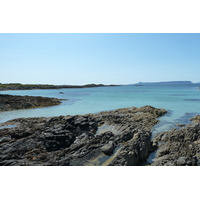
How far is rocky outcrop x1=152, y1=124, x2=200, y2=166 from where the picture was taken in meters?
7.51

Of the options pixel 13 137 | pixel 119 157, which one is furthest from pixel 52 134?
pixel 119 157

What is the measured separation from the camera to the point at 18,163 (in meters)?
7.83

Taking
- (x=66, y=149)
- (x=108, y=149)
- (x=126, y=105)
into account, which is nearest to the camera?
(x=108, y=149)

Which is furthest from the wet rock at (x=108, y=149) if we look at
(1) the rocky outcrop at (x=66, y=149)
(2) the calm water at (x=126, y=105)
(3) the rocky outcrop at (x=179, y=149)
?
(2) the calm water at (x=126, y=105)

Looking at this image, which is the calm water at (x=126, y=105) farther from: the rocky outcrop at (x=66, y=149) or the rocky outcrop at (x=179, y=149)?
the rocky outcrop at (x=66, y=149)

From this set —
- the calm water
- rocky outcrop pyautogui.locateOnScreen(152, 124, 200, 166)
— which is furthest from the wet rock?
the calm water

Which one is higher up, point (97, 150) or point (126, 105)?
point (126, 105)

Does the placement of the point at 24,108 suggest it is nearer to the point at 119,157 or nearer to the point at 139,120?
the point at 139,120

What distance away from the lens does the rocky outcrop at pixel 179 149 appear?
24.6 ft

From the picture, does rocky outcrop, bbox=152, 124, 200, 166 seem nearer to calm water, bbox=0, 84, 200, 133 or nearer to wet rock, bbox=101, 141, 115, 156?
wet rock, bbox=101, 141, 115, 156

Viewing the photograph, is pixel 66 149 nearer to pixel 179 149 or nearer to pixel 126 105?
pixel 179 149

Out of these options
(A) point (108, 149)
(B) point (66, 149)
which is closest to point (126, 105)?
(A) point (108, 149)

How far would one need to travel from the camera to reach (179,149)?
978 centimetres

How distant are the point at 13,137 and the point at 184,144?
13.3m
